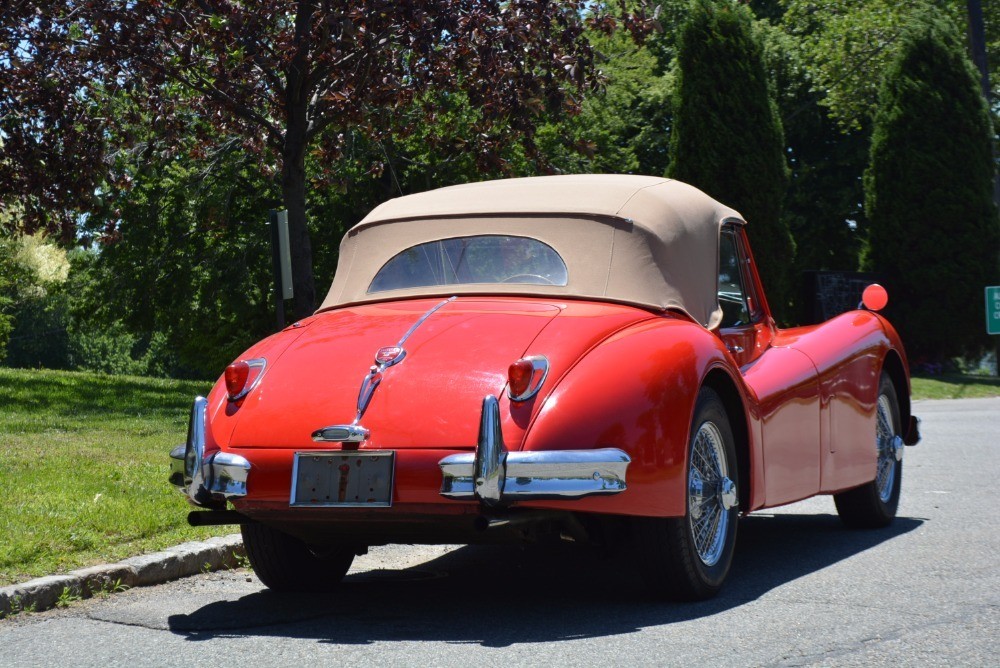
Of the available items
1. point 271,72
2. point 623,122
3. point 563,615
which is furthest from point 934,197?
point 563,615

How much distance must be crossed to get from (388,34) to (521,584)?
30.0 feet

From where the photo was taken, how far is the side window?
6543mm

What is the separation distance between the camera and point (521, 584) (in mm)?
6020

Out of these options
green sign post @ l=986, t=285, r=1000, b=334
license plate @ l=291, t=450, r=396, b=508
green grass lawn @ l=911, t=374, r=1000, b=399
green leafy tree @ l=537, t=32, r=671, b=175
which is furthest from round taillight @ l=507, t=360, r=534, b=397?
green sign post @ l=986, t=285, r=1000, b=334

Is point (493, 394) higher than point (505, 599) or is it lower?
higher

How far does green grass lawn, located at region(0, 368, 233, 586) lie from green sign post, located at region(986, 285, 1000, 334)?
16.7 m

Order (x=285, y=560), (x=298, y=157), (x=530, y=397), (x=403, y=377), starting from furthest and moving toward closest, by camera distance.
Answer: (x=298, y=157) < (x=285, y=560) < (x=403, y=377) < (x=530, y=397)

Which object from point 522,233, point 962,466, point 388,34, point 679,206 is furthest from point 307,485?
point 388,34

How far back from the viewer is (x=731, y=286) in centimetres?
669

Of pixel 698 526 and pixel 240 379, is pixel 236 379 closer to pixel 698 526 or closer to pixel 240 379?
pixel 240 379

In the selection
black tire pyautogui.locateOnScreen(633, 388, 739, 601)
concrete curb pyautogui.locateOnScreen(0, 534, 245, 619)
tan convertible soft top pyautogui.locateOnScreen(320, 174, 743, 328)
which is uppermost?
tan convertible soft top pyautogui.locateOnScreen(320, 174, 743, 328)

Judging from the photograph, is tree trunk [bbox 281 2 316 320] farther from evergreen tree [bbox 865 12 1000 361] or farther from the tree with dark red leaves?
evergreen tree [bbox 865 12 1000 361]

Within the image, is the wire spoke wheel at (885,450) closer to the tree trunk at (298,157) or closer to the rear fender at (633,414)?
the rear fender at (633,414)

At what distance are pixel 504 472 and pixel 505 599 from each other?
3.63 feet
